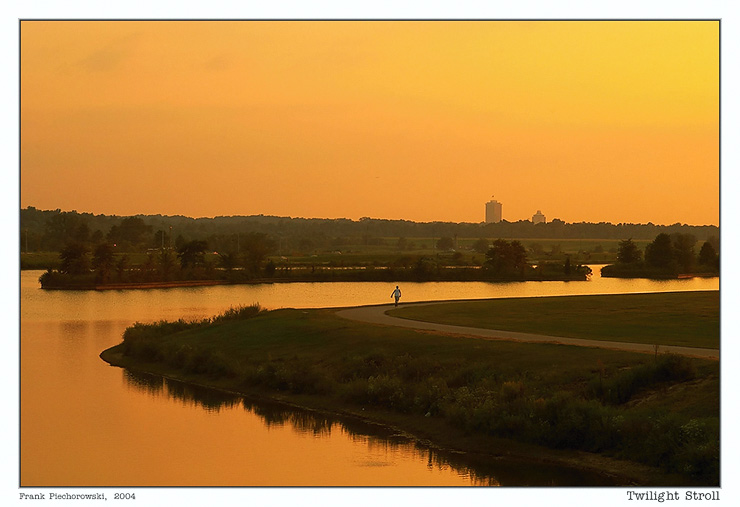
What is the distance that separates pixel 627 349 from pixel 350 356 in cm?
990

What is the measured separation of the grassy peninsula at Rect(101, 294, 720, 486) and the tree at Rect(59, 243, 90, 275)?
224 feet

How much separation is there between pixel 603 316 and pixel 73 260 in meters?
77.9

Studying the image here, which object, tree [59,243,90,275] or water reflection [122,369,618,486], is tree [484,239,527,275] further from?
water reflection [122,369,618,486]

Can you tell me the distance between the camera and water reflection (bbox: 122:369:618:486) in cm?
2258

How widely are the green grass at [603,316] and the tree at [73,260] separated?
6803 cm

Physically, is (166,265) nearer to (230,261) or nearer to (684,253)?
(230,261)

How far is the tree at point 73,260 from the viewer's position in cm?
10581

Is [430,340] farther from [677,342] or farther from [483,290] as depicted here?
[483,290]

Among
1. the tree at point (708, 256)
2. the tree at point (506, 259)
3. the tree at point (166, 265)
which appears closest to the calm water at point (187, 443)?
the tree at point (166, 265)

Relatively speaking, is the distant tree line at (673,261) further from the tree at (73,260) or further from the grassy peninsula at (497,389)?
the grassy peninsula at (497,389)

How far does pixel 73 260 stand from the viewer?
106 metres

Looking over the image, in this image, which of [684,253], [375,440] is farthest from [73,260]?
[375,440]

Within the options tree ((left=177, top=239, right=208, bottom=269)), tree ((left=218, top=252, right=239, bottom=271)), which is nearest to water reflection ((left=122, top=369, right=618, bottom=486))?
tree ((left=177, top=239, right=208, bottom=269))

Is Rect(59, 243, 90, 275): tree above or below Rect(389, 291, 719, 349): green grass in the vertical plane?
above
